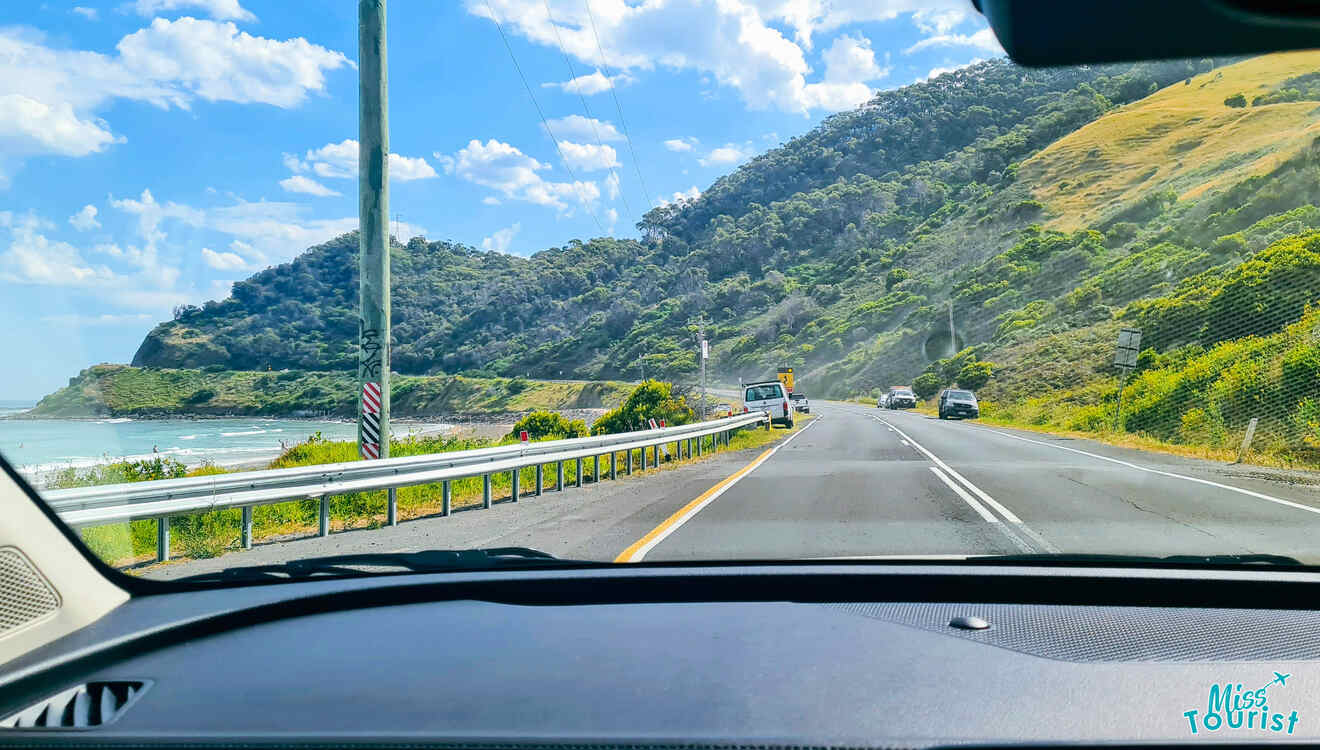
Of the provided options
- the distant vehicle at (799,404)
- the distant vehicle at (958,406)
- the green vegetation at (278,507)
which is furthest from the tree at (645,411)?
the distant vehicle at (799,404)

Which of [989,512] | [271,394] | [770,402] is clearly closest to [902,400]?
[770,402]

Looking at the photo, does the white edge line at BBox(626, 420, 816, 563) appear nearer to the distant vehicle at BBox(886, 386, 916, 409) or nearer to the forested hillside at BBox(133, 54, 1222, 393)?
the forested hillside at BBox(133, 54, 1222, 393)

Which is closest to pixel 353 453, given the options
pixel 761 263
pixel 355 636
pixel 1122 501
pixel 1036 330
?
pixel 1122 501

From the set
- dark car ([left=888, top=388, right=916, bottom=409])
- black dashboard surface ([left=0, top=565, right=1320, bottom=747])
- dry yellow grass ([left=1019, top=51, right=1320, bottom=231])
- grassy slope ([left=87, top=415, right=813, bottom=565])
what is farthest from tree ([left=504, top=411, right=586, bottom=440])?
dark car ([left=888, top=388, right=916, bottom=409])

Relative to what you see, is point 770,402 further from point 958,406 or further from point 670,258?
point 958,406

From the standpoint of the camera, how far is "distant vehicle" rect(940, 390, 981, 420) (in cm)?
4641

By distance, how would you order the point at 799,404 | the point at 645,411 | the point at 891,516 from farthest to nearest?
the point at 799,404
the point at 645,411
the point at 891,516

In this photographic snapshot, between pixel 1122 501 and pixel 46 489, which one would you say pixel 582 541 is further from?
pixel 1122 501

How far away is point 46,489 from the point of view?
3949 mm

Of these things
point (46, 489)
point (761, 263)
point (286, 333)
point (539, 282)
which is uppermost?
point (761, 263)

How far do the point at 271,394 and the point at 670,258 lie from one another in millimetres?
39073

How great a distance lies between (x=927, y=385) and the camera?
76.0 m

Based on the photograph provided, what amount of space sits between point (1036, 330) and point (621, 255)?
4040cm

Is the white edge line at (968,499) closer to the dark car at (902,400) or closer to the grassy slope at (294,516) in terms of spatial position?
the grassy slope at (294,516)
